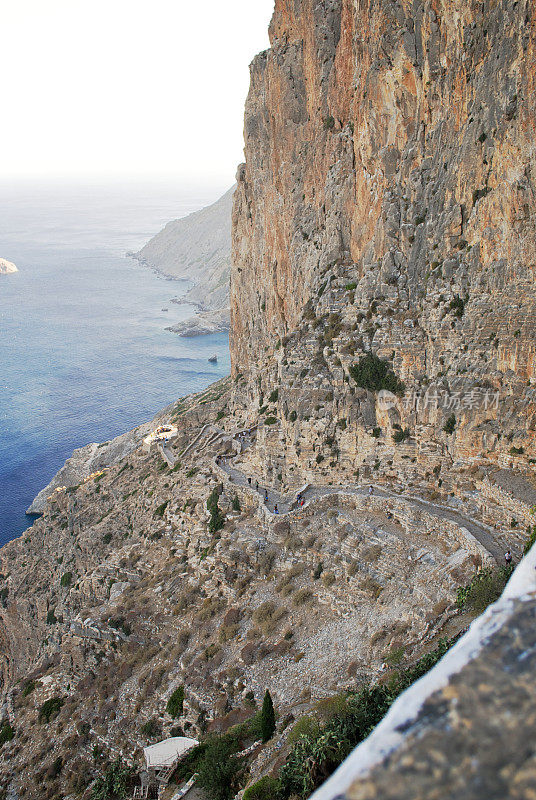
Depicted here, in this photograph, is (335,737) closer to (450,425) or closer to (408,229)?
(450,425)

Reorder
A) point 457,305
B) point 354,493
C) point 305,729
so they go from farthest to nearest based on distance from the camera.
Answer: point 354,493 < point 457,305 < point 305,729

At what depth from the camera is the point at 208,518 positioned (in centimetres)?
4444

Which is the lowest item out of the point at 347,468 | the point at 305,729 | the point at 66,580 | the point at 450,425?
the point at 66,580

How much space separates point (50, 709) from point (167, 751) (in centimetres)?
1360

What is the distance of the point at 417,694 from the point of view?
191 inches

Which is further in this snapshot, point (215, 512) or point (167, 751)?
point (215, 512)

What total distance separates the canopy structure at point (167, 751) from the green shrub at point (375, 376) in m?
22.8

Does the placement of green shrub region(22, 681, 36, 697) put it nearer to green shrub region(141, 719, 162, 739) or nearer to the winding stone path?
green shrub region(141, 719, 162, 739)

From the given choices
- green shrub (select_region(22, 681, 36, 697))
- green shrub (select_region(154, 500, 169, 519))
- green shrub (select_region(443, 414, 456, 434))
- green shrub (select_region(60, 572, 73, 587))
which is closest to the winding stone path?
green shrub (select_region(443, 414, 456, 434))

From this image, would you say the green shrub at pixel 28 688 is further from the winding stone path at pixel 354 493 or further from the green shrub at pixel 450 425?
the green shrub at pixel 450 425

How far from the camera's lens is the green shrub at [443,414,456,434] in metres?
34.4

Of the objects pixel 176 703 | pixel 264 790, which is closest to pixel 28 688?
pixel 176 703

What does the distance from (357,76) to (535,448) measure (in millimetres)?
28136

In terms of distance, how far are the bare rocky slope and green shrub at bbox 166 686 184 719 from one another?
0.77ft
